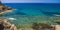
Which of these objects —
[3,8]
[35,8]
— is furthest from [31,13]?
[3,8]

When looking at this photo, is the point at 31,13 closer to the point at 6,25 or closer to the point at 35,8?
the point at 35,8

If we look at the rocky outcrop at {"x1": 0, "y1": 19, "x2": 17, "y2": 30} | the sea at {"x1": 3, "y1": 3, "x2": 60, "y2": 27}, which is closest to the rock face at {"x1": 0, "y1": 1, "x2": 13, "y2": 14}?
the sea at {"x1": 3, "y1": 3, "x2": 60, "y2": 27}

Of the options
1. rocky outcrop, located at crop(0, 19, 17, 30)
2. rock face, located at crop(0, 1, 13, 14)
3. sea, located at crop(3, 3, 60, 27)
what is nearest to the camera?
rocky outcrop, located at crop(0, 19, 17, 30)

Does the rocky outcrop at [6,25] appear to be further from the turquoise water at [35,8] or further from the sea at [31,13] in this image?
the turquoise water at [35,8]

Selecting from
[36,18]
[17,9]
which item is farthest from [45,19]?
[17,9]

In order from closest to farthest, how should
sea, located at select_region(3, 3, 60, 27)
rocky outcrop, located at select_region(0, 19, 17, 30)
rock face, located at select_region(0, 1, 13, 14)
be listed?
1. rocky outcrop, located at select_region(0, 19, 17, 30)
2. sea, located at select_region(3, 3, 60, 27)
3. rock face, located at select_region(0, 1, 13, 14)

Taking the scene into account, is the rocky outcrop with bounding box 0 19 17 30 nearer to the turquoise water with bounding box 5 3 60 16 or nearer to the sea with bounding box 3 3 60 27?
the sea with bounding box 3 3 60 27

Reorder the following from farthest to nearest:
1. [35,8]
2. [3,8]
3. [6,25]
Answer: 1. [35,8]
2. [3,8]
3. [6,25]

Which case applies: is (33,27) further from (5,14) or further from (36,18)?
(5,14)
